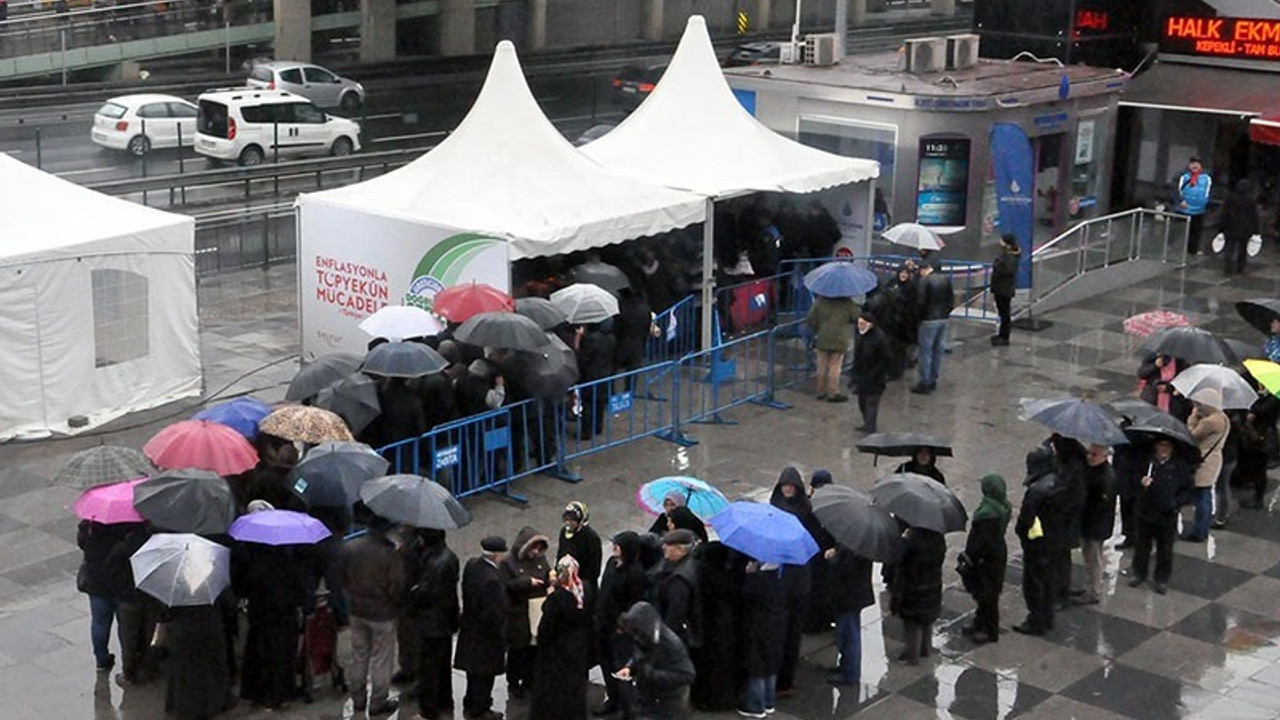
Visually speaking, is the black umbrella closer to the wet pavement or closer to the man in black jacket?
the wet pavement

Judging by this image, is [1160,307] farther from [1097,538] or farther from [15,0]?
[15,0]

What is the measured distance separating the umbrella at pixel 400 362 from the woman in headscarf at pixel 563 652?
369cm

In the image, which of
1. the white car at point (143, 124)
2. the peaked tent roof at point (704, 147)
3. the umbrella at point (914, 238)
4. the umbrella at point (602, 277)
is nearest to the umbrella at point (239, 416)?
the umbrella at point (602, 277)

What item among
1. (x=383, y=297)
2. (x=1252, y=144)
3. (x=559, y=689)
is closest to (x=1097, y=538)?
(x=559, y=689)

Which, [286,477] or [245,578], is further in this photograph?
[286,477]

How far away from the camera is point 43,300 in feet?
54.4

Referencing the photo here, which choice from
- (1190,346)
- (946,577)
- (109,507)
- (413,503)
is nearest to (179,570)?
(109,507)

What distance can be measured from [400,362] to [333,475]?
247 centimetres

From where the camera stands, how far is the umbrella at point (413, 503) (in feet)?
35.4

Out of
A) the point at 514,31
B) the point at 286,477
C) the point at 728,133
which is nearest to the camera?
the point at 286,477

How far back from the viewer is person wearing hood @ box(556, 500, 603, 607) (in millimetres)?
11227

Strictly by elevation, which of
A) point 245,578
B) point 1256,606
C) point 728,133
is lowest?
point 1256,606

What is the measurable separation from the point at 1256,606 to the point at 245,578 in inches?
310

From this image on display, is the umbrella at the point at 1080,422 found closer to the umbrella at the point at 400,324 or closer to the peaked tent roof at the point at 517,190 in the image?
the umbrella at the point at 400,324
